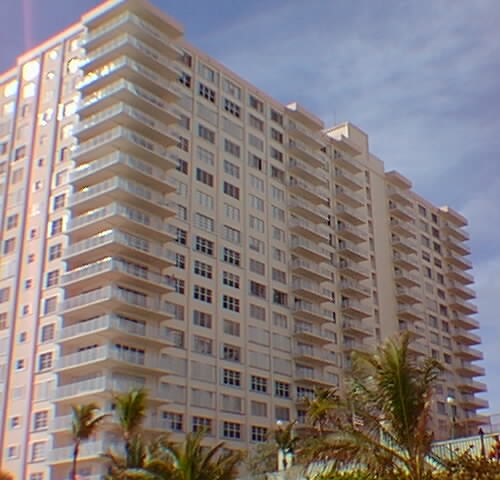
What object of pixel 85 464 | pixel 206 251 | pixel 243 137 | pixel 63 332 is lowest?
pixel 85 464

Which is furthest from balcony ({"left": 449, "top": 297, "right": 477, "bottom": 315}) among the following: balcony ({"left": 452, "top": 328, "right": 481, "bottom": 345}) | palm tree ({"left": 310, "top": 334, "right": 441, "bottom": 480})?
palm tree ({"left": 310, "top": 334, "right": 441, "bottom": 480})

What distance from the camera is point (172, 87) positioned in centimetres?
7644

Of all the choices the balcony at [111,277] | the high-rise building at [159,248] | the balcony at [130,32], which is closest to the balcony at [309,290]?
the high-rise building at [159,248]

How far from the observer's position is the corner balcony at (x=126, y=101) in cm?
7075

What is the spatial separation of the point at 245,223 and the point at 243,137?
10.3m

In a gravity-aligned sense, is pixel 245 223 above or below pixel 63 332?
above

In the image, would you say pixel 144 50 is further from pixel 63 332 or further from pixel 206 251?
pixel 63 332

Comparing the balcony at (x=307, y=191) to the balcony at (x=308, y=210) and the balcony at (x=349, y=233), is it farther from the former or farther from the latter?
the balcony at (x=349, y=233)

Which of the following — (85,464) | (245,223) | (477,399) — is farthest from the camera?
(477,399)

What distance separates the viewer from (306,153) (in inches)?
3602

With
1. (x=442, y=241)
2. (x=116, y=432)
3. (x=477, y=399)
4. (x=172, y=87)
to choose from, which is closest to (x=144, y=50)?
(x=172, y=87)

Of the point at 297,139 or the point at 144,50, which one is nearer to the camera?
the point at 144,50

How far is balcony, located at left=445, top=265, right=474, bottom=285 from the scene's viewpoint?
11944cm

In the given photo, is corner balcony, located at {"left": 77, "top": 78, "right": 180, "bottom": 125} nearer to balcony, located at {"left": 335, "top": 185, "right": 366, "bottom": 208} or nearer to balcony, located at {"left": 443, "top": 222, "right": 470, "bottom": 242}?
balcony, located at {"left": 335, "top": 185, "right": 366, "bottom": 208}
